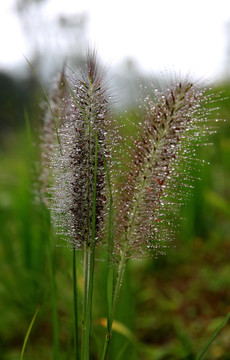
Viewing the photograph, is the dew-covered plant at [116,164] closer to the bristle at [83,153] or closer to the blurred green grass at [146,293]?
the bristle at [83,153]

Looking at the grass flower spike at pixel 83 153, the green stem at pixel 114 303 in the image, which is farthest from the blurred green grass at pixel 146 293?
the grass flower spike at pixel 83 153

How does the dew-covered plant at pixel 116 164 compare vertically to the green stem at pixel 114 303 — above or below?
above

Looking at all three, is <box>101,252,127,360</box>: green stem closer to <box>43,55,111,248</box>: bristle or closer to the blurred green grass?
<box>43,55,111,248</box>: bristle

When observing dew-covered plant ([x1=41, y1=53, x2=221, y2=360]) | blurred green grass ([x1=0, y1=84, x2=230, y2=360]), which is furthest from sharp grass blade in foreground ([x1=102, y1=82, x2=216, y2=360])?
blurred green grass ([x1=0, y1=84, x2=230, y2=360])

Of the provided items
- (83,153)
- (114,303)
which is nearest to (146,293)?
(114,303)

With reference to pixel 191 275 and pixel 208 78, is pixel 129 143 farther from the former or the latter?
pixel 191 275
